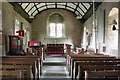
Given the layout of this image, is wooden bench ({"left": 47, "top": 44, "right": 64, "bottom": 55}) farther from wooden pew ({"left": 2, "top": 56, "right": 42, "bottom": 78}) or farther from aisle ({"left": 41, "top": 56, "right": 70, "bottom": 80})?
wooden pew ({"left": 2, "top": 56, "right": 42, "bottom": 78})

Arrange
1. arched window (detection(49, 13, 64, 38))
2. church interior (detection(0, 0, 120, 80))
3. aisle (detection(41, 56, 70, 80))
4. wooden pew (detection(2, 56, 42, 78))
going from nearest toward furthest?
church interior (detection(0, 0, 120, 80))
wooden pew (detection(2, 56, 42, 78))
aisle (detection(41, 56, 70, 80))
arched window (detection(49, 13, 64, 38))

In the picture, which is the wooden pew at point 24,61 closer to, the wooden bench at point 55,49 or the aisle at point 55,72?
the aisle at point 55,72

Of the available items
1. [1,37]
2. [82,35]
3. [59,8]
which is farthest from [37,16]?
[1,37]

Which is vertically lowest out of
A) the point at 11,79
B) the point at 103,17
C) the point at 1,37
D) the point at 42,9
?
the point at 11,79

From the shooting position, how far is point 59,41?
2094cm

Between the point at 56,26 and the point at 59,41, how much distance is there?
4.82 ft

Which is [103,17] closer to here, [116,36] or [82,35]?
[116,36]

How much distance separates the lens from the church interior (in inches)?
196

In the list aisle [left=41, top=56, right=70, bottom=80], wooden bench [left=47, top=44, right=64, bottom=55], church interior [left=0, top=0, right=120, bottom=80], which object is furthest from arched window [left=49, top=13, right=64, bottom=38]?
aisle [left=41, top=56, right=70, bottom=80]

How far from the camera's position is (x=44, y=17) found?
20.8 m

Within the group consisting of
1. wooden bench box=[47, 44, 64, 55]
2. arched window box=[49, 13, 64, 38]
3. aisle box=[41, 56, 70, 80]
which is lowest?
aisle box=[41, 56, 70, 80]

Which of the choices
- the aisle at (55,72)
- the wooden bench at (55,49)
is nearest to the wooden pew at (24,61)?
the aisle at (55,72)

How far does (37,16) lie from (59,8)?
2153mm

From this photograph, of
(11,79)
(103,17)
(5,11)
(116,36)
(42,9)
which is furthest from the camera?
(42,9)
